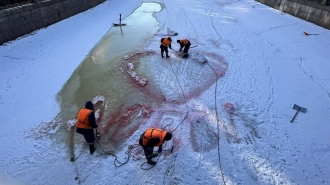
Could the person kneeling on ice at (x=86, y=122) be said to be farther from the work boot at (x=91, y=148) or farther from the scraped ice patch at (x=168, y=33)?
the scraped ice patch at (x=168, y=33)

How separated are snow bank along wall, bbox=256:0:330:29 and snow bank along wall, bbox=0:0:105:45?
1518cm

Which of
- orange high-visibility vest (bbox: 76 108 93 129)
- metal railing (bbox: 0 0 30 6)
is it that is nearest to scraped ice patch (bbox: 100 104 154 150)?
orange high-visibility vest (bbox: 76 108 93 129)

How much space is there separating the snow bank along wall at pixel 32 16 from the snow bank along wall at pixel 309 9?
→ 49.8ft

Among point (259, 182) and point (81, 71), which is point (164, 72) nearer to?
point (81, 71)

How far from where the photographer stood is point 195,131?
5816 mm

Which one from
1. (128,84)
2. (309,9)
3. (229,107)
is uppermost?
(309,9)

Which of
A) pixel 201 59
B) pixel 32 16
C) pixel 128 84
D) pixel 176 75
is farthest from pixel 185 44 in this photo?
pixel 32 16

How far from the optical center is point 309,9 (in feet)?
42.5

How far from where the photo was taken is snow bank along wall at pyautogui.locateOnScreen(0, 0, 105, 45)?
9.86m

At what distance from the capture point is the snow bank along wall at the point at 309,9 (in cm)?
1182

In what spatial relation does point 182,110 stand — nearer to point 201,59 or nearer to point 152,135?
point 152,135

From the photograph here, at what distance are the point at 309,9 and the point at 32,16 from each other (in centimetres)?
1631

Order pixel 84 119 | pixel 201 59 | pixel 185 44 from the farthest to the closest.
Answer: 1. pixel 185 44
2. pixel 201 59
3. pixel 84 119

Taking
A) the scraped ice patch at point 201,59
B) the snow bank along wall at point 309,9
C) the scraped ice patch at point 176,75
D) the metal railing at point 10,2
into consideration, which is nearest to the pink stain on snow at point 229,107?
the scraped ice patch at point 176,75
